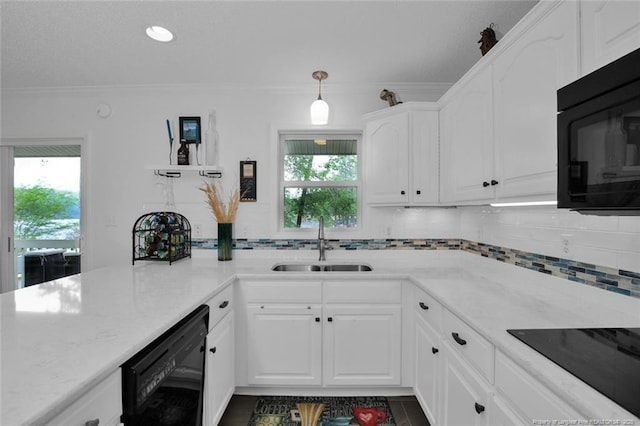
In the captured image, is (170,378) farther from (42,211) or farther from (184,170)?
(42,211)

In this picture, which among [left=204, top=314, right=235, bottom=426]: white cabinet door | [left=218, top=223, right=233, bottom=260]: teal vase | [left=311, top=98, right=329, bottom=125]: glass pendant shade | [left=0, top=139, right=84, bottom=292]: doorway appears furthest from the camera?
[left=0, top=139, right=84, bottom=292]: doorway

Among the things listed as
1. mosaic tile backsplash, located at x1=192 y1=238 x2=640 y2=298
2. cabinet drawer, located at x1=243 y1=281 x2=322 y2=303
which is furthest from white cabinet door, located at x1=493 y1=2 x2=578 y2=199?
cabinet drawer, located at x1=243 y1=281 x2=322 y2=303

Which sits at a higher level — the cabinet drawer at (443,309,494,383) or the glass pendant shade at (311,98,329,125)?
the glass pendant shade at (311,98,329,125)

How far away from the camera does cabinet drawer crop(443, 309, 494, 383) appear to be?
107 centimetres

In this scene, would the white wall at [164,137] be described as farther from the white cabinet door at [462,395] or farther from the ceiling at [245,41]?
the white cabinet door at [462,395]

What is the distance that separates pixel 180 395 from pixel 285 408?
1002 mm

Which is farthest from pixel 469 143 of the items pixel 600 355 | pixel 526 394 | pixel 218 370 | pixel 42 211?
pixel 42 211

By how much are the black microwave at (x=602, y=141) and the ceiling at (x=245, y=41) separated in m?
1.04

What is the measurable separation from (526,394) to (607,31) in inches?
45.4

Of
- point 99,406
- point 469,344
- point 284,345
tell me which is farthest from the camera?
point 284,345

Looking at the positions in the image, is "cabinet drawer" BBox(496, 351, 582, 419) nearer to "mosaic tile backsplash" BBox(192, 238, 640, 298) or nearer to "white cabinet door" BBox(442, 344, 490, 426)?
"white cabinet door" BBox(442, 344, 490, 426)

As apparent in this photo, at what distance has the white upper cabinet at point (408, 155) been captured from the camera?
2205mm

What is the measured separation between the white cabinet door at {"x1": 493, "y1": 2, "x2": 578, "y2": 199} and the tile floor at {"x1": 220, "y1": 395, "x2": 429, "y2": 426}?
1.48 metres

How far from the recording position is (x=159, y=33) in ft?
5.97
